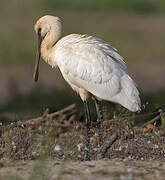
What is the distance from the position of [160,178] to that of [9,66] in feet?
45.7

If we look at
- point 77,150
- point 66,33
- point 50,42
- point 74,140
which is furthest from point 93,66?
point 66,33

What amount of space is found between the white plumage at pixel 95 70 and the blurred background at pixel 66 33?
13.4ft

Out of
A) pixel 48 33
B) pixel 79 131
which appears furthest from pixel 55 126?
pixel 48 33

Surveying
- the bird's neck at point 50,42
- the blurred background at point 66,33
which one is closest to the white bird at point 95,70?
the bird's neck at point 50,42

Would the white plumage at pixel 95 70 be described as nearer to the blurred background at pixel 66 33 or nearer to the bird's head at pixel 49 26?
the bird's head at pixel 49 26

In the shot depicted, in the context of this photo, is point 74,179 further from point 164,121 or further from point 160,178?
point 164,121

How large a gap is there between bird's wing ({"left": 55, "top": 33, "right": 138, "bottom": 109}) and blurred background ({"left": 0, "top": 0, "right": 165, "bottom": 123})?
4.15 metres

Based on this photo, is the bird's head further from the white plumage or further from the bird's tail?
the bird's tail

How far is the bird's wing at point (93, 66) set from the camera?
1016 cm

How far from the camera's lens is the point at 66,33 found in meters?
24.1

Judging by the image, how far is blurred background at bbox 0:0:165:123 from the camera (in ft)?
58.1

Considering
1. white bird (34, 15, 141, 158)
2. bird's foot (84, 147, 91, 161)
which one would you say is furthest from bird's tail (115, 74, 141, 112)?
bird's foot (84, 147, 91, 161)

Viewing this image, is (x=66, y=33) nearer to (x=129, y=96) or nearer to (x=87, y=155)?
(x=129, y=96)

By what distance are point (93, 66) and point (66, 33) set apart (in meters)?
14.0
